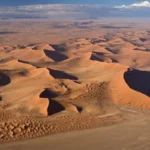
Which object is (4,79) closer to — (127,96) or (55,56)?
(127,96)

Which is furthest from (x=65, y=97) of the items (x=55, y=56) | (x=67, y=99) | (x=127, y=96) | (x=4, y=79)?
(x=55, y=56)

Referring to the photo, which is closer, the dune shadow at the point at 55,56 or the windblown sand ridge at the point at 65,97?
the windblown sand ridge at the point at 65,97

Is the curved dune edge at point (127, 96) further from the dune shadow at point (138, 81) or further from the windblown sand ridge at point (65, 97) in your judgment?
the dune shadow at point (138, 81)

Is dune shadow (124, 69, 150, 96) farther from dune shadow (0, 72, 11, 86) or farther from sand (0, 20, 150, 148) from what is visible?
dune shadow (0, 72, 11, 86)

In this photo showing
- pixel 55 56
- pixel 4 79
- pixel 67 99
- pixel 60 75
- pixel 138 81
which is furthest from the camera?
pixel 55 56

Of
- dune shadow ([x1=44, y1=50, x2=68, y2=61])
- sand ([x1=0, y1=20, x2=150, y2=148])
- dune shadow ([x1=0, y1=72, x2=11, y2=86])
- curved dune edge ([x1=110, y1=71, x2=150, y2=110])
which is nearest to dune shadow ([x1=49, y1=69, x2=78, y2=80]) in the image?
sand ([x1=0, y1=20, x2=150, y2=148])

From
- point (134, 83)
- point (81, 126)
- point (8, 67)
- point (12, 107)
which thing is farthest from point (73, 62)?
point (81, 126)

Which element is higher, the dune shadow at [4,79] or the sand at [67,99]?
the sand at [67,99]

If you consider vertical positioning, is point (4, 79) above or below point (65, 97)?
below

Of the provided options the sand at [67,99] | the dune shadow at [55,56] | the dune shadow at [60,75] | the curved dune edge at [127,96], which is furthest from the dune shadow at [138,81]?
the dune shadow at [55,56]
